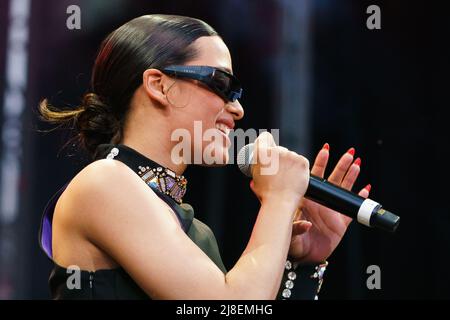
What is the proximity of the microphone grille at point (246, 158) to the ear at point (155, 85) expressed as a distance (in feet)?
0.77

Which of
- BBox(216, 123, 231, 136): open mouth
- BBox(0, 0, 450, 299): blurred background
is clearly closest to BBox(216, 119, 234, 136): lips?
A: BBox(216, 123, 231, 136): open mouth

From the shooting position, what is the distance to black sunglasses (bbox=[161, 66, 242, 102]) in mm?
1610

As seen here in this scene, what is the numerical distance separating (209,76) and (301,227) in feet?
1.55

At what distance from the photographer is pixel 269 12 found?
10.6 feet

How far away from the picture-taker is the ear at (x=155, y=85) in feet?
5.30

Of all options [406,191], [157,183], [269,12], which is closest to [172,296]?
[157,183]

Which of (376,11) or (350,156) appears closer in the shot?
(350,156)

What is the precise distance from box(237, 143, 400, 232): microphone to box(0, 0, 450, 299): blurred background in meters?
1.25

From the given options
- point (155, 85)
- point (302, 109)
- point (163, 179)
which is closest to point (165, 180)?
point (163, 179)

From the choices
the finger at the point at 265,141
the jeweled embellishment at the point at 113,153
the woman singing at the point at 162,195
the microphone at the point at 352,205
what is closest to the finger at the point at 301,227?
the woman singing at the point at 162,195

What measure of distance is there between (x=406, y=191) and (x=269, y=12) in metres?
1.15

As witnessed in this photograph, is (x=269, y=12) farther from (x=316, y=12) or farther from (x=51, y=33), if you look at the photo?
(x=51, y=33)

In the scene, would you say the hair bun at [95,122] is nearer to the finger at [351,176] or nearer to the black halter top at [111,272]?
the black halter top at [111,272]

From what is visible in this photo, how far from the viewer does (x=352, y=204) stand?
153cm
